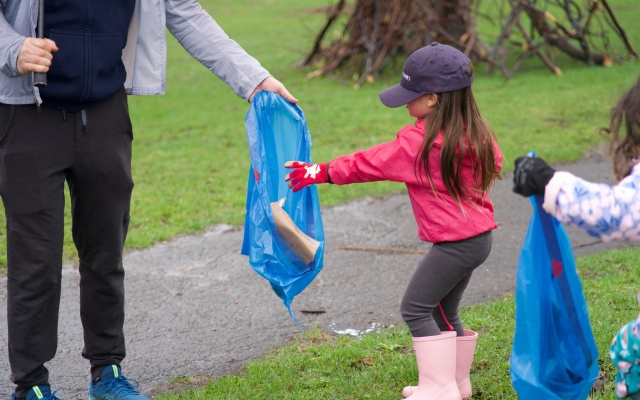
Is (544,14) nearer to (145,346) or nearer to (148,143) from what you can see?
(148,143)

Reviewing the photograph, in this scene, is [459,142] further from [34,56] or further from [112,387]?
[112,387]

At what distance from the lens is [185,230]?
611 centimetres

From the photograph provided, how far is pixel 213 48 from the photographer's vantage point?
3.45 m

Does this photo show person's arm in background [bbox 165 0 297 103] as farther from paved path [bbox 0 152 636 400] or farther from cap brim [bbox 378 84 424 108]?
paved path [bbox 0 152 636 400]

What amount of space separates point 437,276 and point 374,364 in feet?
2.55

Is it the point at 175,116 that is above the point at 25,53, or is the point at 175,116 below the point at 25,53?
below

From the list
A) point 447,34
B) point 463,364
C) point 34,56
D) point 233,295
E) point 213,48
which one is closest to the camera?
point 34,56

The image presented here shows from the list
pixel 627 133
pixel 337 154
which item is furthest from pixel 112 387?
pixel 337 154

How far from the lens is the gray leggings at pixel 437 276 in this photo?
311 cm

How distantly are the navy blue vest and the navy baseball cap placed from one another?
1067 millimetres

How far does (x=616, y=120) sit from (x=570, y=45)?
36.2 feet

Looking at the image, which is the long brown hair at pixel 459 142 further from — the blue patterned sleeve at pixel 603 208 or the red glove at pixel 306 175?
the blue patterned sleeve at pixel 603 208

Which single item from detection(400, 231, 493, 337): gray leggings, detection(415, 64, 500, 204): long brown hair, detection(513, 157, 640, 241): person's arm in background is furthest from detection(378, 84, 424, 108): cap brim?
detection(513, 157, 640, 241): person's arm in background

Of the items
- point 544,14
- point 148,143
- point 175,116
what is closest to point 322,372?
point 148,143
